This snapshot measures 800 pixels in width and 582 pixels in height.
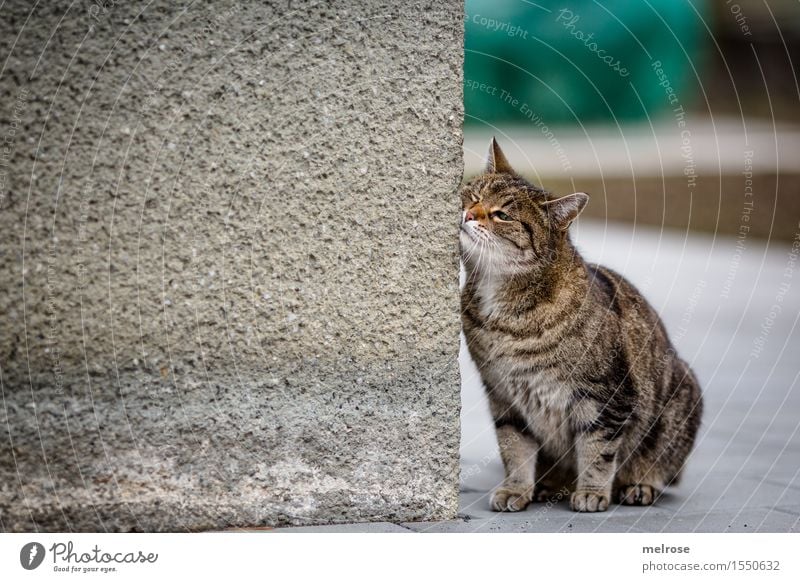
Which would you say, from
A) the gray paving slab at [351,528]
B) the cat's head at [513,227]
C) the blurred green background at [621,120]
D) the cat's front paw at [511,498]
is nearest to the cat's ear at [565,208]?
the cat's head at [513,227]

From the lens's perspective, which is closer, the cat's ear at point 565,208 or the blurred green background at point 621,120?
the cat's ear at point 565,208

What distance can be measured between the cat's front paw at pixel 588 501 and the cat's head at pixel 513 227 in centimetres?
→ 80

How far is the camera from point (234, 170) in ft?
9.09

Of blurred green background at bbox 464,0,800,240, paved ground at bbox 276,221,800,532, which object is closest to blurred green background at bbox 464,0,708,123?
blurred green background at bbox 464,0,800,240

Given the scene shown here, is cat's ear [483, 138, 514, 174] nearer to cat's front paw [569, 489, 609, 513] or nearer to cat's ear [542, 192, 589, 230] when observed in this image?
cat's ear [542, 192, 589, 230]

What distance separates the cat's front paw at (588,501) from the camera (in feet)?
10.6

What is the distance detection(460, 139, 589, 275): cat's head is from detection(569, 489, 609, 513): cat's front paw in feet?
2.63

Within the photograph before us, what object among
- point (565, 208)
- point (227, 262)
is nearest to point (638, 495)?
point (565, 208)

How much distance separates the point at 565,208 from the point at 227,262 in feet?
4.03

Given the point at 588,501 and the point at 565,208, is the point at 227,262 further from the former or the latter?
the point at 588,501

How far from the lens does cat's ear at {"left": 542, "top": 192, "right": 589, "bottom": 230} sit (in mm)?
3293

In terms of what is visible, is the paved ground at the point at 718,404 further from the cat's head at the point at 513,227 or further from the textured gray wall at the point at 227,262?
the cat's head at the point at 513,227

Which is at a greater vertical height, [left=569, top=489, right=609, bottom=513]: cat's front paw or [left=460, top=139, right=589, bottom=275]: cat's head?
[left=460, top=139, right=589, bottom=275]: cat's head

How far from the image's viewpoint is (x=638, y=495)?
3.43 meters
